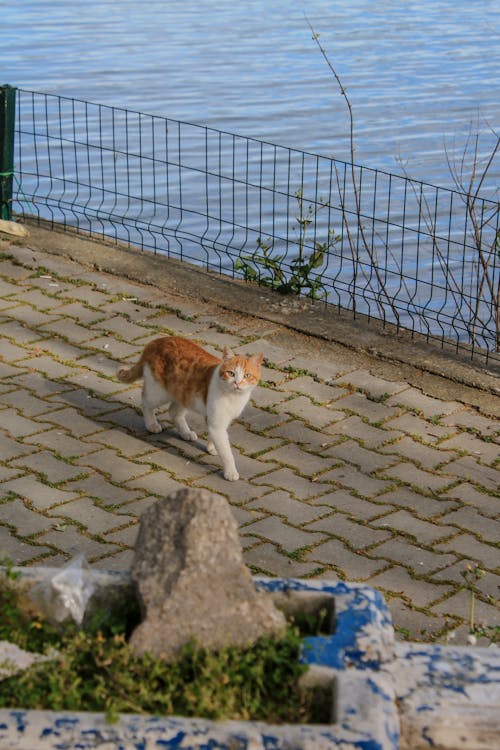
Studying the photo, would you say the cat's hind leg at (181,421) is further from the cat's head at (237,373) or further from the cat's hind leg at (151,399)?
the cat's head at (237,373)

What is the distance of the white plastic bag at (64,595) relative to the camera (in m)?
3.48

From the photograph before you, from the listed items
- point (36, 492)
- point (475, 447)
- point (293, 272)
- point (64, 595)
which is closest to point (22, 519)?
point (36, 492)

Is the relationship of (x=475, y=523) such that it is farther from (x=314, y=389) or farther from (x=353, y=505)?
(x=314, y=389)

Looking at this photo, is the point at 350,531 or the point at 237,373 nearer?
the point at 350,531

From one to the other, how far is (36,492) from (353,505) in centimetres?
163

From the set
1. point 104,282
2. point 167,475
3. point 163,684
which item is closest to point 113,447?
point 167,475

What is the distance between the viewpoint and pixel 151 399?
6773 millimetres

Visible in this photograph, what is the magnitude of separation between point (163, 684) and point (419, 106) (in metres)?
15.3

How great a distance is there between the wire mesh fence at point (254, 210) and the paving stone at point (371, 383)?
5.36 ft

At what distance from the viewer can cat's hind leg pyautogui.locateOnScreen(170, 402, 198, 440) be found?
6.82 m

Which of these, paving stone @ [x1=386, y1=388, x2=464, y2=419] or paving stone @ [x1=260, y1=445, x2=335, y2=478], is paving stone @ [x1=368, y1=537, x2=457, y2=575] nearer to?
paving stone @ [x1=260, y1=445, x2=335, y2=478]

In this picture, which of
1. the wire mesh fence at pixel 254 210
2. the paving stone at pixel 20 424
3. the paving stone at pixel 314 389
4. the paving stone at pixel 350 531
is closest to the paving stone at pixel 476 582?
the paving stone at pixel 350 531

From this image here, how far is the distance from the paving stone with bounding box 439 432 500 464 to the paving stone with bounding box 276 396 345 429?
69 cm

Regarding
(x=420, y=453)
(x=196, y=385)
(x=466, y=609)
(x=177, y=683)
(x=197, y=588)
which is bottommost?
(x=466, y=609)
